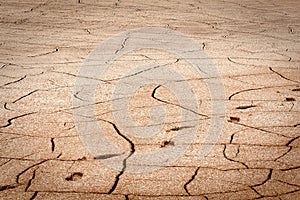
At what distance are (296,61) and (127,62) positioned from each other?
1.32 metres

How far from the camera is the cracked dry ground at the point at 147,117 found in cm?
206

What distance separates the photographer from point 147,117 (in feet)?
9.26

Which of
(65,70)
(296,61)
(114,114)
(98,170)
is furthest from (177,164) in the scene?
(296,61)

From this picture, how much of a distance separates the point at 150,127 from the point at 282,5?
5.34 metres

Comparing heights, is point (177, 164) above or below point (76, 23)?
below

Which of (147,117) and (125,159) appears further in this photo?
(147,117)

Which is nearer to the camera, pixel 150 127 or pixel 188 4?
pixel 150 127

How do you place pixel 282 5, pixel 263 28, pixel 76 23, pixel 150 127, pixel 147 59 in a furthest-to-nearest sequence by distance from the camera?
pixel 282 5, pixel 76 23, pixel 263 28, pixel 147 59, pixel 150 127

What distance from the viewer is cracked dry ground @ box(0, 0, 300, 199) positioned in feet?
6.75

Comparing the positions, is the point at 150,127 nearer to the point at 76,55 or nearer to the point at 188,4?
the point at 76,55

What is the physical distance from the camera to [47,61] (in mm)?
4172

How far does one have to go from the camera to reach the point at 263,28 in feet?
18.7

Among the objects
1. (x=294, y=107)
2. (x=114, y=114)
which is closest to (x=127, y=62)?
(x=114, y=114)

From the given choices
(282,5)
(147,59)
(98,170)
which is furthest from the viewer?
(282,5)
